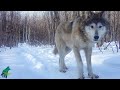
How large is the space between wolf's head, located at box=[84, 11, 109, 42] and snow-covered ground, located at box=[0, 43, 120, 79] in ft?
1.22

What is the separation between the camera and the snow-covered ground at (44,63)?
3379 millimetres

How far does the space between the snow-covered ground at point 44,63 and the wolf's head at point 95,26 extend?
371 mm

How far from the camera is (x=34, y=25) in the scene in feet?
11.8

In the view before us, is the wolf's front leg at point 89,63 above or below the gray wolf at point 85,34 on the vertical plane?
below

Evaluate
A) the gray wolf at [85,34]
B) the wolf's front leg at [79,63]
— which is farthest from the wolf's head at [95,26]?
the wolf's front leg at [79,63]

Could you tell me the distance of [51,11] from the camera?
3.42 m

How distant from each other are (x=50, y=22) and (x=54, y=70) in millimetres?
512

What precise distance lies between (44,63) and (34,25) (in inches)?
19.2

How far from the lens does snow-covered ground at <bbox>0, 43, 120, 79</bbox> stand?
11.1 ft

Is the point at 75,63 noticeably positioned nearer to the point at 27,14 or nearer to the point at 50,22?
the point at 50,22

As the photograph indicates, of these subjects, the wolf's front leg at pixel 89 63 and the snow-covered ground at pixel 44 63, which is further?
the wolf's front leg at pixel 89 63

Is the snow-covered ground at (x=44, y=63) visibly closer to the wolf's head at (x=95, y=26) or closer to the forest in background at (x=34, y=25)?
the forest in background at (x=34, y=25)
